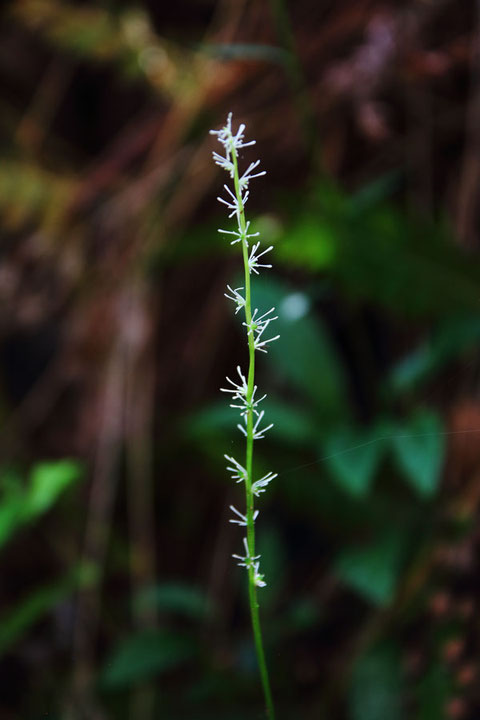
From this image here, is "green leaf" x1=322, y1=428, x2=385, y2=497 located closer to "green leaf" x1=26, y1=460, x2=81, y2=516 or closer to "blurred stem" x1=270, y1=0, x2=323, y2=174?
"green leaf" x1=26, y1=460, x2=81, y2=516

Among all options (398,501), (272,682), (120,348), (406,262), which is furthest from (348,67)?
(272,682)

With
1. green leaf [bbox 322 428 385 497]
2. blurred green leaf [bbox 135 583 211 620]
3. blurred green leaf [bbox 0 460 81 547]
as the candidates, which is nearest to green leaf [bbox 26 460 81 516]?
blurred green leaf [bbox 0 460 81 547]

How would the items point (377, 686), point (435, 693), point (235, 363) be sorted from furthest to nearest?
point (235, 363), point (377, 686), point (435, 693)

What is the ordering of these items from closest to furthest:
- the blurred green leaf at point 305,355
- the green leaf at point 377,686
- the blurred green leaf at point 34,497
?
the blurred green leaf at point 34,497
the green leaf at point 377,686
the blurred green leaf at point 305,355

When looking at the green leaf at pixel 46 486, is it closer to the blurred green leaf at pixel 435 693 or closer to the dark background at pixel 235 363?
the dark background at pixel 235 363

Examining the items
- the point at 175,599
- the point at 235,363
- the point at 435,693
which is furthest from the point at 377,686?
the point at 235,363

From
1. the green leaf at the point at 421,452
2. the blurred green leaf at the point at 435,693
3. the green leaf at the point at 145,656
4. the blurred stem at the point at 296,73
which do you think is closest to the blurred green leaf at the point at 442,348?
the green leaf at the point at 421,452

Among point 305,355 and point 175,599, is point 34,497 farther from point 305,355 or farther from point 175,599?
point 305,355
